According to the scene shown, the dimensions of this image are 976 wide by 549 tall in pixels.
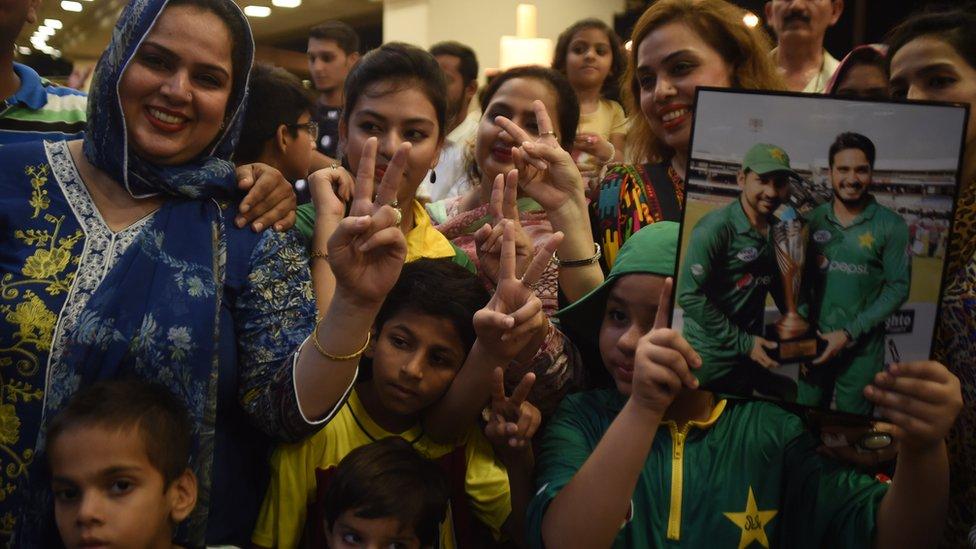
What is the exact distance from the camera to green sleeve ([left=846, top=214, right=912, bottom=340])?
4.58 ft

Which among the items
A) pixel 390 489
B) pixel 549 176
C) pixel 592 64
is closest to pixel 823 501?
pixel 390 489

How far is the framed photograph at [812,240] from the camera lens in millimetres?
1391

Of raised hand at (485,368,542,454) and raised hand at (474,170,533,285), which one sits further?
raised hand at (474,170,533,285)

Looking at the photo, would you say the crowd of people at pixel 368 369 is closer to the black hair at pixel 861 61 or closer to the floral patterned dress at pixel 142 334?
the floral patterned dress at pixel 142 334

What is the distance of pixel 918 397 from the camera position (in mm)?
1369

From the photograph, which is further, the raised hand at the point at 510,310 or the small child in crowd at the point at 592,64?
the small child in crowd at the point at 592,64

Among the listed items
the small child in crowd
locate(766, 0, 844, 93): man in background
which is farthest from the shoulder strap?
the small child in crowd

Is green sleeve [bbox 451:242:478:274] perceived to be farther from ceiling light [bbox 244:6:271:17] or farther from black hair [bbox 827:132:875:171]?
ceiling light [bbox 244:6:271:17]

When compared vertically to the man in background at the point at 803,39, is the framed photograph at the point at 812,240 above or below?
below

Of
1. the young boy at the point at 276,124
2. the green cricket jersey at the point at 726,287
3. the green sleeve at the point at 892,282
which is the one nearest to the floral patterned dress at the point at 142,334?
the green cricket jersey at the point at 726,287

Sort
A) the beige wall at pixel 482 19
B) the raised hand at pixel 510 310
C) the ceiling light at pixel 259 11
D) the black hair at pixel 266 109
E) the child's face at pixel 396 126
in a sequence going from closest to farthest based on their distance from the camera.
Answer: the raised hand at pixel 510 310
the child's face at pixel 396 126
the black hair at pixel 266 109
the beige wall at pixel 482 19
the ceiling light at pixel 259 11

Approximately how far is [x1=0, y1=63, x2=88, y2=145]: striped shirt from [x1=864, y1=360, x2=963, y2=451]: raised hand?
194 cm

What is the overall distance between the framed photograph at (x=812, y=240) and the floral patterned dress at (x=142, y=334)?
0.75 meters

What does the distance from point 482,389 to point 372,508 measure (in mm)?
299
